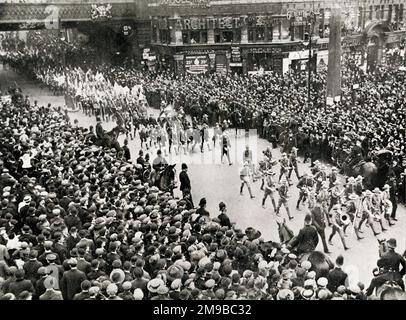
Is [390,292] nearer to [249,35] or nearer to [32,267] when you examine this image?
[32,267]

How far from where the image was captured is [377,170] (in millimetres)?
16812

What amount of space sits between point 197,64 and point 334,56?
715 inches

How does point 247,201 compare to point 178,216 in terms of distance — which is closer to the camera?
point 178,216

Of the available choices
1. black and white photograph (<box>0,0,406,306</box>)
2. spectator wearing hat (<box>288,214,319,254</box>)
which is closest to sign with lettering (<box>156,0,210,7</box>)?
black and white photograph (<box>0,0,406,306</box>)

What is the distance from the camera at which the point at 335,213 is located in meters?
13.7

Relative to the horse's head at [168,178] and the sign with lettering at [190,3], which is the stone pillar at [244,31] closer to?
the sign with lettering at [190,3]

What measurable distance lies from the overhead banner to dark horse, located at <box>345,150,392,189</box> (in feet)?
93.3

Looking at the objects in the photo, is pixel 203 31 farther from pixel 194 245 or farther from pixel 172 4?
pixel 194 245

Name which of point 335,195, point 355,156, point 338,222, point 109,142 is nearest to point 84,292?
point 338,222

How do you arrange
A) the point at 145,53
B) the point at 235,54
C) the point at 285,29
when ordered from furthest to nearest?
the point at 145,53, the point at 235,54, the point at 285,29

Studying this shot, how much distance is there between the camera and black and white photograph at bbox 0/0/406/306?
9312 mm

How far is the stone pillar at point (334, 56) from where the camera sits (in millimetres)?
27672

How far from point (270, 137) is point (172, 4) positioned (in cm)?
2312
